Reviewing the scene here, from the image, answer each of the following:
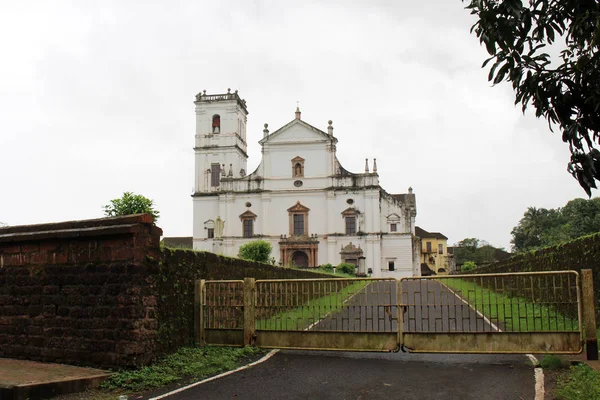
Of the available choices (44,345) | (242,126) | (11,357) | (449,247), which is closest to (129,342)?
(44,345)

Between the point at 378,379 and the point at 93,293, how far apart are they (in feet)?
12.9

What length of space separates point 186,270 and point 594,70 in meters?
6.76

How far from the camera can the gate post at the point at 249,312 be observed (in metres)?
8.87

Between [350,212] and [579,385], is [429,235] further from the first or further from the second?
[579,385]

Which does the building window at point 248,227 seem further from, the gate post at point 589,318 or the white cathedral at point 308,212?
the gate post at point 589,318

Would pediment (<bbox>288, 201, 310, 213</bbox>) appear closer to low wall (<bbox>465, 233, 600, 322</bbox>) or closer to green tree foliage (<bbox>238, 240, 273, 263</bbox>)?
green tree foliage (<bbox>238, 240, 273, 263</bbox>)

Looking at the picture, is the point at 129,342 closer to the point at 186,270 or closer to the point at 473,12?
the point at 186,270

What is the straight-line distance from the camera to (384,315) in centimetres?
859

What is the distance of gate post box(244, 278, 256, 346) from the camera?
8.87 meters

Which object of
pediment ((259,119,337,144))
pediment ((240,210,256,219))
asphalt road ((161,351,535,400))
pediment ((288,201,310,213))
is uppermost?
pediment ((259,119,337,144))

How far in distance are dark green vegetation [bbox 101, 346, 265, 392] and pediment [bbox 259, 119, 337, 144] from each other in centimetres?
4478

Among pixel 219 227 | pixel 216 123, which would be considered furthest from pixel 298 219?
pixel 216 123

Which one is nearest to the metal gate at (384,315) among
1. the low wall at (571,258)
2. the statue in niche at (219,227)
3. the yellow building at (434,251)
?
the low wall at (571,258)

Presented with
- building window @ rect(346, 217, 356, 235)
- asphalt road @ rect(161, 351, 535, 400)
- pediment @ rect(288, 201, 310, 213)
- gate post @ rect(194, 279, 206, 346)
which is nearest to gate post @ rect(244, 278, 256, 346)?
asphalt road @ rect(161, 351, 535, 400)
